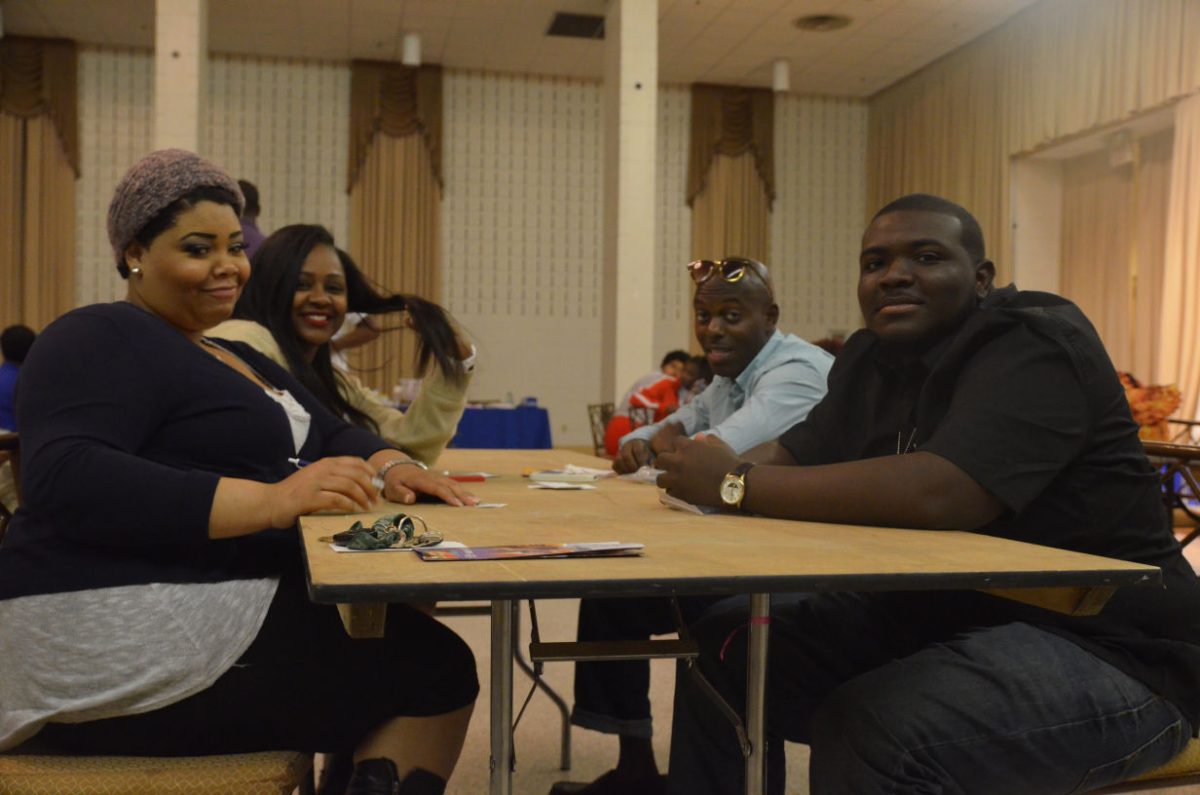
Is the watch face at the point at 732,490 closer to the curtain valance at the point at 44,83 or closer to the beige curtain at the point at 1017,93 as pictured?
the beige curtain at the point at 1017,93

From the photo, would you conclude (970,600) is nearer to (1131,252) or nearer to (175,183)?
(175,183)

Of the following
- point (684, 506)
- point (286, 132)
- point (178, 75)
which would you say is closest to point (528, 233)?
point (286, 132)

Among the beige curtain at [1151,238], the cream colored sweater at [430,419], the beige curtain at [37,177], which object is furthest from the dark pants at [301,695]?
the beige curtain at [37,177]

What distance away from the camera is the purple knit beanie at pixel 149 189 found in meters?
1.59

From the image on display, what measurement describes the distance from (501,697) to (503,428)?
6.21 m

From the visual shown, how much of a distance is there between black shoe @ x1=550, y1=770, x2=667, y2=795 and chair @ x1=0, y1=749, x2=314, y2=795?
1142mm

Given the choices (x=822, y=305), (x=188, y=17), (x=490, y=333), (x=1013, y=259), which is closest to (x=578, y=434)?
(x=490, y=333)

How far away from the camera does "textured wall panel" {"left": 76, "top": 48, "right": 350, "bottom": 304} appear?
10.2 m

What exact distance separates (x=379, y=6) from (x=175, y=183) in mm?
8230

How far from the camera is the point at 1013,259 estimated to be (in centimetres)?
946

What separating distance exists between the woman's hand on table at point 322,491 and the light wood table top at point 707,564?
1.2 inches

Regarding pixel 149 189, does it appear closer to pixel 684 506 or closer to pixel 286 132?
pixel 684 506

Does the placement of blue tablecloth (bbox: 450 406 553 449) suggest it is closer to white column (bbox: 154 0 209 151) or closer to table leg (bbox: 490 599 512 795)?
white column (bbox: 154 0 209 151)

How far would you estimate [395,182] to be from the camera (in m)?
10.6
